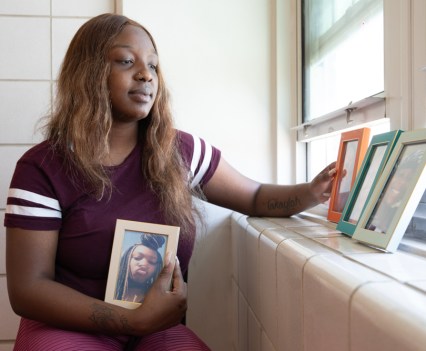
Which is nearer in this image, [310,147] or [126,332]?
[126,332]

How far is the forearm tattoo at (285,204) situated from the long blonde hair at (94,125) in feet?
0.78

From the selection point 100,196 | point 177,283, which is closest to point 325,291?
Result: point 177,283

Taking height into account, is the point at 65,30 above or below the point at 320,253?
above

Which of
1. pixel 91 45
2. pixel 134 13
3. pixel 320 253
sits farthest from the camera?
pixel 134 13

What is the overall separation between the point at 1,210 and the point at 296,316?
4.07ft

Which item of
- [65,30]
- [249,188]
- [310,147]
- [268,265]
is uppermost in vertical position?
[65,30]

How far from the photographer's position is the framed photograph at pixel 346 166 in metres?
1.05

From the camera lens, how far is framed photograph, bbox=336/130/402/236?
903 mm

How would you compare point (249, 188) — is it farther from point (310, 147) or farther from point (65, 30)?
point (65, 30)

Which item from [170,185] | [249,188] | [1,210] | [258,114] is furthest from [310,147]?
[1,210]

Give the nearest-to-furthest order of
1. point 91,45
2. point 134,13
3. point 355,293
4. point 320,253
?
point 355,293
point 320,253
point 91,45
point 134,13

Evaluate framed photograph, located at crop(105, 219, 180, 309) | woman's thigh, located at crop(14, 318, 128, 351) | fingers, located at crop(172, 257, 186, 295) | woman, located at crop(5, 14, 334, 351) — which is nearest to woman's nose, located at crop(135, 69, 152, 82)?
woman, located at crop(5, 14, 334, 351)

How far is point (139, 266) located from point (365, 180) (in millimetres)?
524

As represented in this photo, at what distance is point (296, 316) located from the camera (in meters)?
0.80
